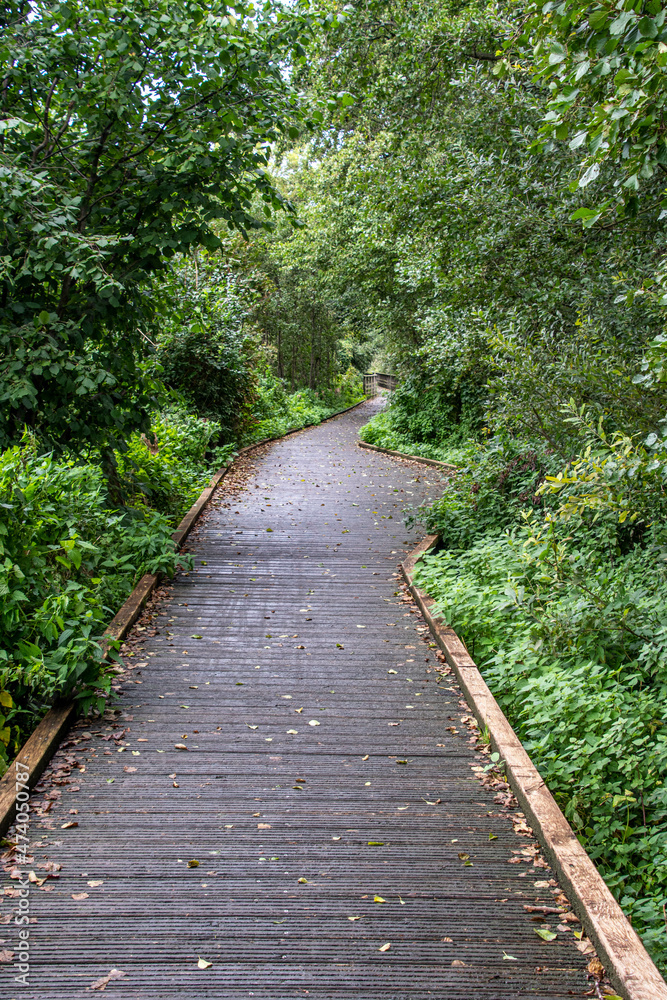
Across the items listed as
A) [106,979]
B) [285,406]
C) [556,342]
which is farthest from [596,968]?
[285,406]

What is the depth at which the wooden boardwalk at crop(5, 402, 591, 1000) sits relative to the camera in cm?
261

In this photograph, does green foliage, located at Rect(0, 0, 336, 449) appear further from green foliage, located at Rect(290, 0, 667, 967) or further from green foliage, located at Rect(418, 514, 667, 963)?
green foliage, located at Rect(418, 514, 667, 963)

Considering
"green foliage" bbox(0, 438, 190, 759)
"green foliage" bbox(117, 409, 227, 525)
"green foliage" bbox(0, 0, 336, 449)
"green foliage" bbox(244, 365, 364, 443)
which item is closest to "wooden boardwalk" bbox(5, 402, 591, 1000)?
"green foliage" bbox(0, 438, 190, 759)

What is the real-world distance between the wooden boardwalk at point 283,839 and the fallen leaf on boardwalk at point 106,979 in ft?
0.05

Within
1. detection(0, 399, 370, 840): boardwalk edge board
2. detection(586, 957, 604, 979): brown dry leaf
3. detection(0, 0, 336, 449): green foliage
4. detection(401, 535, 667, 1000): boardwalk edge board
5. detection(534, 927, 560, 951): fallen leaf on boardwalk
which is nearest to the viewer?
detection(401, 535, 667, 1000): boardwalk edge board

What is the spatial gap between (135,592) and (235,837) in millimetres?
3293

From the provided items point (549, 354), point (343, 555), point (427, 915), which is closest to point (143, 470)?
point (343, 555)

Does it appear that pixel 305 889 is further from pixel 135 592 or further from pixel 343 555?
pixel 343 555

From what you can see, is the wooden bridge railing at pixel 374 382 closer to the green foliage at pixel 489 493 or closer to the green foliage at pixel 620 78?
the green foliage at pixel 489 493

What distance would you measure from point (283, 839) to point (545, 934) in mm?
1229

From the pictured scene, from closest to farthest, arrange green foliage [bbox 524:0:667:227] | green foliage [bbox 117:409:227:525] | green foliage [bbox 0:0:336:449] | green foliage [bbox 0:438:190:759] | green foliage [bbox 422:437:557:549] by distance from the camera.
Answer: green foliage [bbox 524:0:667:227], green foliage [bbox 0:438:190:759], green foliage [bbox 0:0:336:449], green foliage [bbox 422:437:557:549], green foliage [bbox 117:409:227:525]

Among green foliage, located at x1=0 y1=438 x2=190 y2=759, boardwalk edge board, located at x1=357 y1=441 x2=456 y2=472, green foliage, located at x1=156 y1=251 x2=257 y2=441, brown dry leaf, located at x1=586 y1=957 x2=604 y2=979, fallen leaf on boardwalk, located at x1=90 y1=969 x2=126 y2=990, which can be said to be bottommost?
boardwalk edge board, located at x1=357 y1=441 x2=456 y2=472

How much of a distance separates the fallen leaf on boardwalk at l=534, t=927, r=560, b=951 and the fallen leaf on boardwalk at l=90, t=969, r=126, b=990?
1567mm

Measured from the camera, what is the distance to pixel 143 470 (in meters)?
8.99
